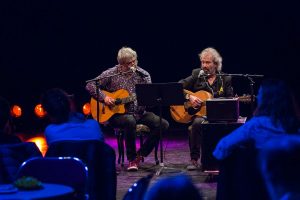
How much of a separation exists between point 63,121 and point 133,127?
3.15 meters

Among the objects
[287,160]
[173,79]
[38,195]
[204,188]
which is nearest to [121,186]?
[204,188]

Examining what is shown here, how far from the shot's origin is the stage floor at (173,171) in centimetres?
709

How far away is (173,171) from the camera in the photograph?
807 cm

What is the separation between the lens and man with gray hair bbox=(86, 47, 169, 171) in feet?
27.4

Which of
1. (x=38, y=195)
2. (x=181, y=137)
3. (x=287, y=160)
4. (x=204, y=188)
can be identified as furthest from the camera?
(x=181, y=137)

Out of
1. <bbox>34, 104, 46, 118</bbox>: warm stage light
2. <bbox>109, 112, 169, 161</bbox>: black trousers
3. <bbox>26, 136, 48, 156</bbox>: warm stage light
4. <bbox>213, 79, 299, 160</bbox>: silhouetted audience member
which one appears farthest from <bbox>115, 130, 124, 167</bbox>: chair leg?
<bbox>213, 79, 299, 160</bbox>: silhouetted audience member

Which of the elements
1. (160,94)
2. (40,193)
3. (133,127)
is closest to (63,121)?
(40,193)

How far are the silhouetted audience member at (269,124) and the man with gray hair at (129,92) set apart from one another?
3594 mm

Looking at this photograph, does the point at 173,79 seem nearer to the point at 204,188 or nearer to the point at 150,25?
the point at 150,25

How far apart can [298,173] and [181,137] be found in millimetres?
8768

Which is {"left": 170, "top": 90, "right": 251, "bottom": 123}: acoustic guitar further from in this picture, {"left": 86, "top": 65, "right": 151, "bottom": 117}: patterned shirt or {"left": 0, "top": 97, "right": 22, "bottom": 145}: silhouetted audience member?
{"left": 0, "top": 97, "right": 22, "bottom": 145}: silhouetted audience member

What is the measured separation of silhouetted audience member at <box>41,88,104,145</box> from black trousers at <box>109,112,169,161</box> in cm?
309

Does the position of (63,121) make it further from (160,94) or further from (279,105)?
(160,94)

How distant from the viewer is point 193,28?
39.3 ft
